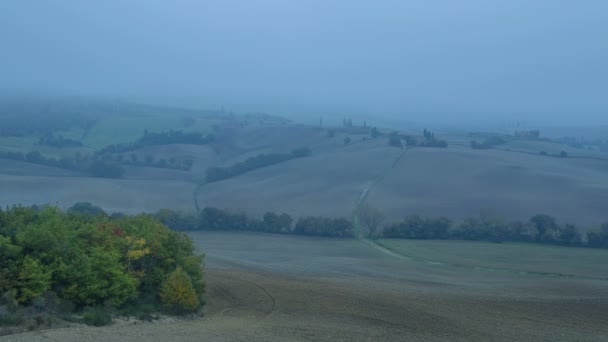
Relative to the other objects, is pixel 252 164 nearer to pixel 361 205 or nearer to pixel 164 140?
pixel 164 140

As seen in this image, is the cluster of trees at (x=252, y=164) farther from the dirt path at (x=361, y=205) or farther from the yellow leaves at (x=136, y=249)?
the yellow leaves at (x=136, y=249)

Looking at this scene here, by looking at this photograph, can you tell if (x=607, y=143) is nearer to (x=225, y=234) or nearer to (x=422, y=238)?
(x=422, y=238)

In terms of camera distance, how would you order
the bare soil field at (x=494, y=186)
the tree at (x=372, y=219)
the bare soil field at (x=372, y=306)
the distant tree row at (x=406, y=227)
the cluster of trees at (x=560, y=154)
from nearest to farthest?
the bare soil field at (x=372, y=306), the distant tree row at (x=406, y=227), the tree at (x=372, y=219), the bare soil field at (x=494, y=186), the cluster of trees at (x=560, y=154)

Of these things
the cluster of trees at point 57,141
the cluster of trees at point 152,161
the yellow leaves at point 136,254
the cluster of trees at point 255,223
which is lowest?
the cluster of trees at point 255,223

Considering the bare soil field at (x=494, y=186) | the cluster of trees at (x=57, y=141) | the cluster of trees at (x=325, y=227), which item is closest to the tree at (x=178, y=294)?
the cluster of trees at (x=325, y=227)

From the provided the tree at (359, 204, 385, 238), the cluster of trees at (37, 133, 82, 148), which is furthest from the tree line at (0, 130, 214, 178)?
the tree at (359, 204, 385, 238)

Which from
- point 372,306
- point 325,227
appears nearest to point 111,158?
point 325,227

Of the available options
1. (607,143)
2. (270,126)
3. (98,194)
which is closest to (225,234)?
(98,194)
